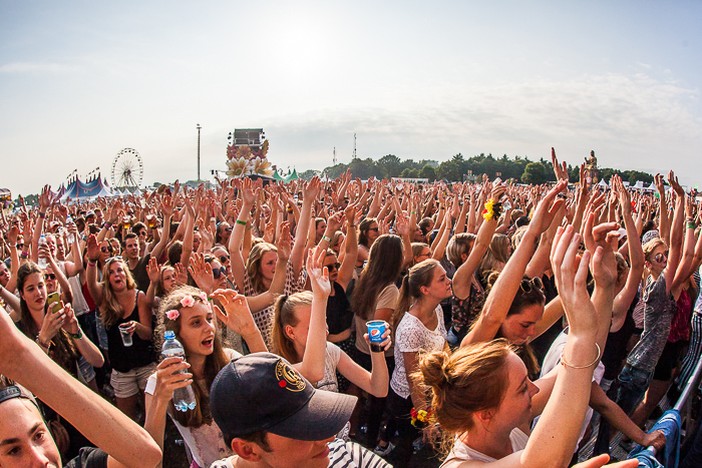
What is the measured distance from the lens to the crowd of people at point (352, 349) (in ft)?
5.08

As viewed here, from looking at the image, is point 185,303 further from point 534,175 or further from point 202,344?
point 534,175

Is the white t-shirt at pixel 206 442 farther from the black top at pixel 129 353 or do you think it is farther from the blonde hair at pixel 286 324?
the black top at pixel 129 353

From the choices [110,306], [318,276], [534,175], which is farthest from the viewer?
[534,175]

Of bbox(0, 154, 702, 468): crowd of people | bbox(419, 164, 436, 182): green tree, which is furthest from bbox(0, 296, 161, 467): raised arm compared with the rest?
bbox(419, 164, 436, 182): green tree

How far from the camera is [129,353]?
13.5ft

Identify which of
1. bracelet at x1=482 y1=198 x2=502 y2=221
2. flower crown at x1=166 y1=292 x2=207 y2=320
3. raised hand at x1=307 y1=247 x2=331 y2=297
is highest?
bracelet at x1=482 y1=198 x2=502 y2=221

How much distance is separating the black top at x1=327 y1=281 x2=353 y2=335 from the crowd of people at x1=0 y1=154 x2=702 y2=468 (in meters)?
0.02

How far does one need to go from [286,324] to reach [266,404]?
1466 millimetres

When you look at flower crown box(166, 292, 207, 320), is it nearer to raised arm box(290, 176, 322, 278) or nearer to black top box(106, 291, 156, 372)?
black top box(106, 291, 156, 372)

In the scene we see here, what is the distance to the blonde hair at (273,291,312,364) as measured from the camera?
3010mm

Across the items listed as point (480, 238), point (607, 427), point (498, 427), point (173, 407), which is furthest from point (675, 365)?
point (173, 407)

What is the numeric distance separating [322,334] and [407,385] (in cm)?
142

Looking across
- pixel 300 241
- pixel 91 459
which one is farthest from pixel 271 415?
pixel 300 241

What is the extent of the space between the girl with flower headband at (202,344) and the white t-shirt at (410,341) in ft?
4.07
